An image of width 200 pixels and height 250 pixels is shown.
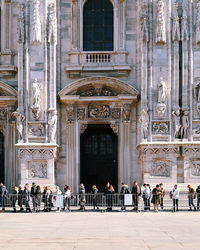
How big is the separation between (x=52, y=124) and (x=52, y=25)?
5.10 metres

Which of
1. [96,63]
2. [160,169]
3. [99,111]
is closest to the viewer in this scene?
[160,169]

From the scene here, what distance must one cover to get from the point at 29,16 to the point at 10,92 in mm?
4047

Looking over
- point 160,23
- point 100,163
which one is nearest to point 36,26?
point 160,23

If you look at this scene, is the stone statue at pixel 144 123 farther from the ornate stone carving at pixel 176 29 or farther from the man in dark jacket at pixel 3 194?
the man in dark jacket at pixel 3 194

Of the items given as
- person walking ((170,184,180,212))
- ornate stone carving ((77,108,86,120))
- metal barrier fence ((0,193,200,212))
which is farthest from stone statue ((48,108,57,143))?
person walking ((170,184,180,212))

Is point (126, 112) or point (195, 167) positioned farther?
point (126, 112)

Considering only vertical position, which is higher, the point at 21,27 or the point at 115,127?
the point at 21,27

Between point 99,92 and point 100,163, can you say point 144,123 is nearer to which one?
point 99,92

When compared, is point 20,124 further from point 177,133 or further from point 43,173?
point 177,133

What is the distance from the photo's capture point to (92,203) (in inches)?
1364

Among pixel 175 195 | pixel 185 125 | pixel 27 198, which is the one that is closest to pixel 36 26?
pixel 27 198

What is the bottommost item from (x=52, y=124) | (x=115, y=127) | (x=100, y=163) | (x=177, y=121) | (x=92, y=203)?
(x=92, y=203)

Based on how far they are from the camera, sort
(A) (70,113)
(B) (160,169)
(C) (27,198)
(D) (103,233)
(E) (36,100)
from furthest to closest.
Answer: (A) (70,113), (E) (36,100), (B) (160,169), (C) (27,198), (D) (103,233)

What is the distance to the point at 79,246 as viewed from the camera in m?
17.1
